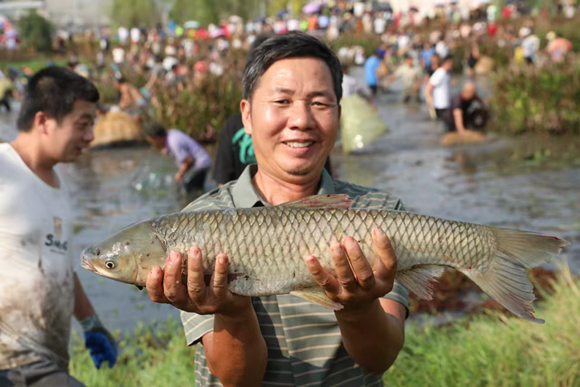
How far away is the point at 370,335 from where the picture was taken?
2311 millimetres

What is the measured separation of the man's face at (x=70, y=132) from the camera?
3.98 metres

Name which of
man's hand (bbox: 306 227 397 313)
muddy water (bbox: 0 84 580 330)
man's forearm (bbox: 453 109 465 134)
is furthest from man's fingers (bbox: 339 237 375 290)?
man's forearm (bbox: 453 109 465 134)

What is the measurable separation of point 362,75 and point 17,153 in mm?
35946

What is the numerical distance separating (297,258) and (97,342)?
2.39 metres

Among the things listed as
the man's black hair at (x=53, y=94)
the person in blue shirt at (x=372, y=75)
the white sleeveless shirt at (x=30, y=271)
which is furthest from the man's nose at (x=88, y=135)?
the person in blue shirt at (x=372, y=75)

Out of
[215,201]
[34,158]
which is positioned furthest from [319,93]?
[34,158]

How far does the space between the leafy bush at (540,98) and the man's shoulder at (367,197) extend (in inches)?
582

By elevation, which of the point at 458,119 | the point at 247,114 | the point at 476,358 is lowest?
the point at 458,119

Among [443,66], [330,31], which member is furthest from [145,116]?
[330,31]

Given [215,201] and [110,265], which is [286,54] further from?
[110,265]

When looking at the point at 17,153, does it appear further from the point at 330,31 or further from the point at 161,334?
the point at 330,31

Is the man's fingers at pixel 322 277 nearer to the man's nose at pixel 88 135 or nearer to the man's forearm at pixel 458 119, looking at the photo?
the man's nose at pixel 88 135

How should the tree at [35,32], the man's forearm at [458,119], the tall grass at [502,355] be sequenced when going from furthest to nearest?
the tree at [35,32]
the man's forearm at [458,119]
the tall grass at [502,355]

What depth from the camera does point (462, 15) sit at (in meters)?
56.1
